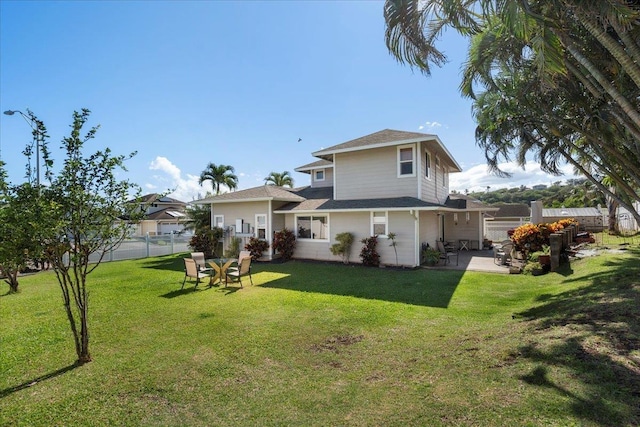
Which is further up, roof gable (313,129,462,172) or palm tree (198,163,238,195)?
palm tree (198,163,238,195)

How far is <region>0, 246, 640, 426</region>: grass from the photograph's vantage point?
3.30 meters

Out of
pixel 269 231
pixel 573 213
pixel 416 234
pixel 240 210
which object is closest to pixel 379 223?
pixel 416 234

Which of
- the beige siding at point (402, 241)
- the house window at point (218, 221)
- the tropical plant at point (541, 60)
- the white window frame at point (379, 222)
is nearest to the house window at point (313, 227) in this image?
the white window frame at point (379, 222)

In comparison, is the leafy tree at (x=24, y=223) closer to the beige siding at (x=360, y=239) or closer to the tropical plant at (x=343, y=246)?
the tropical plant at (x=343, y=246)

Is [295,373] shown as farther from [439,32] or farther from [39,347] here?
[439,32]

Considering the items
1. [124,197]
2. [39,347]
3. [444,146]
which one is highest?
[444,146]

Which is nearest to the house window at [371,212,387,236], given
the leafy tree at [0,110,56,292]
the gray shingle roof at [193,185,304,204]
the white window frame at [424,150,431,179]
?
the white window frame at [424,150,431,179]

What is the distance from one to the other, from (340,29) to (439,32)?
5.32 meters

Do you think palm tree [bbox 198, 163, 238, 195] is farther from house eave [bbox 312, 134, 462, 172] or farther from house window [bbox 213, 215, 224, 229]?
house eave [bbox 312, 134, 462, 172]

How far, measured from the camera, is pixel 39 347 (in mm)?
5594

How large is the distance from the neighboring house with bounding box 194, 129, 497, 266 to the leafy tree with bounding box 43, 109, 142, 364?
33.5 ft

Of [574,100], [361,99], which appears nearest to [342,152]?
[361,99]

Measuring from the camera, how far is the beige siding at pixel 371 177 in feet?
46.8

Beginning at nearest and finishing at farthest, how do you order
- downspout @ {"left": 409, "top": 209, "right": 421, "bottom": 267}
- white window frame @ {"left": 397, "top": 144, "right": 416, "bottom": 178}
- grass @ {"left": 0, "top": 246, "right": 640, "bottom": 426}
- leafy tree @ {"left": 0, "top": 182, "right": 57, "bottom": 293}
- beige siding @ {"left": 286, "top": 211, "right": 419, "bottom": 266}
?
1. grass @ {"left": 0, "top": 246, "right": 640, "bottom": 426}
2. leafy tree @ {"left": 0, "top": 182, "right": 57, "bottom": 293}
3. downspout @ {"left": 409, "top": 209, "right": 421, "bottom": 267}
4. beige siding @ {"left": 286, "top": 211, "right": 419, "bottom": 266}
5. white window frame @ {"left": 397, "top": 144, "right": 416, "bottom": 178}
